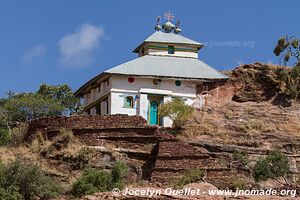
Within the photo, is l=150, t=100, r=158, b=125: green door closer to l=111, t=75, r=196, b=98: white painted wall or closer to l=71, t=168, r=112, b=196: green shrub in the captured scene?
l=111, t=75, r=196, b=98: white painted wall

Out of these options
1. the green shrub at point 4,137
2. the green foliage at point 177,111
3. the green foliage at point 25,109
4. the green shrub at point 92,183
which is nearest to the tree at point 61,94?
the green foliage at point 25,109

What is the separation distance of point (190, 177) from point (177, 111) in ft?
25.4

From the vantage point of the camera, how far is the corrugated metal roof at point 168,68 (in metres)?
42.7

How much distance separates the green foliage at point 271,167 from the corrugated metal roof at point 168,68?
1011cm

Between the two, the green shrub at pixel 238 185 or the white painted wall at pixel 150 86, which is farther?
the white painted wall at pixel 150 86

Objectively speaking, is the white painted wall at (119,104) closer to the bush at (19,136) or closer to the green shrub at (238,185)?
A: the bush at (19,136)

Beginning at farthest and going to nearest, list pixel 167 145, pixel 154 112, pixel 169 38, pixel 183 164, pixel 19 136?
pixel 169 38, pixel 154 112, pixel 19 136, pixel 167 145, pixel 183 164

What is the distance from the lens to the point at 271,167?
3366 centimetres

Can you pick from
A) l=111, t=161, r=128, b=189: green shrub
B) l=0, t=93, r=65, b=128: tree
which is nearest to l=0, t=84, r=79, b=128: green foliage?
l=0, t=93, r=65, b=128: tree

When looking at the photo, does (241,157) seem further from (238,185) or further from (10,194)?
(10,194)

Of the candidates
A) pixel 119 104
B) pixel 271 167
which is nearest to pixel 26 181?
pixel 271 167

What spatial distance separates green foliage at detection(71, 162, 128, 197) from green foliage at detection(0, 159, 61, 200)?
4.03 feet

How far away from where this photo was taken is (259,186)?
3158 cm

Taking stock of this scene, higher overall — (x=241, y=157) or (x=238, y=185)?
(x=241, y=157)
